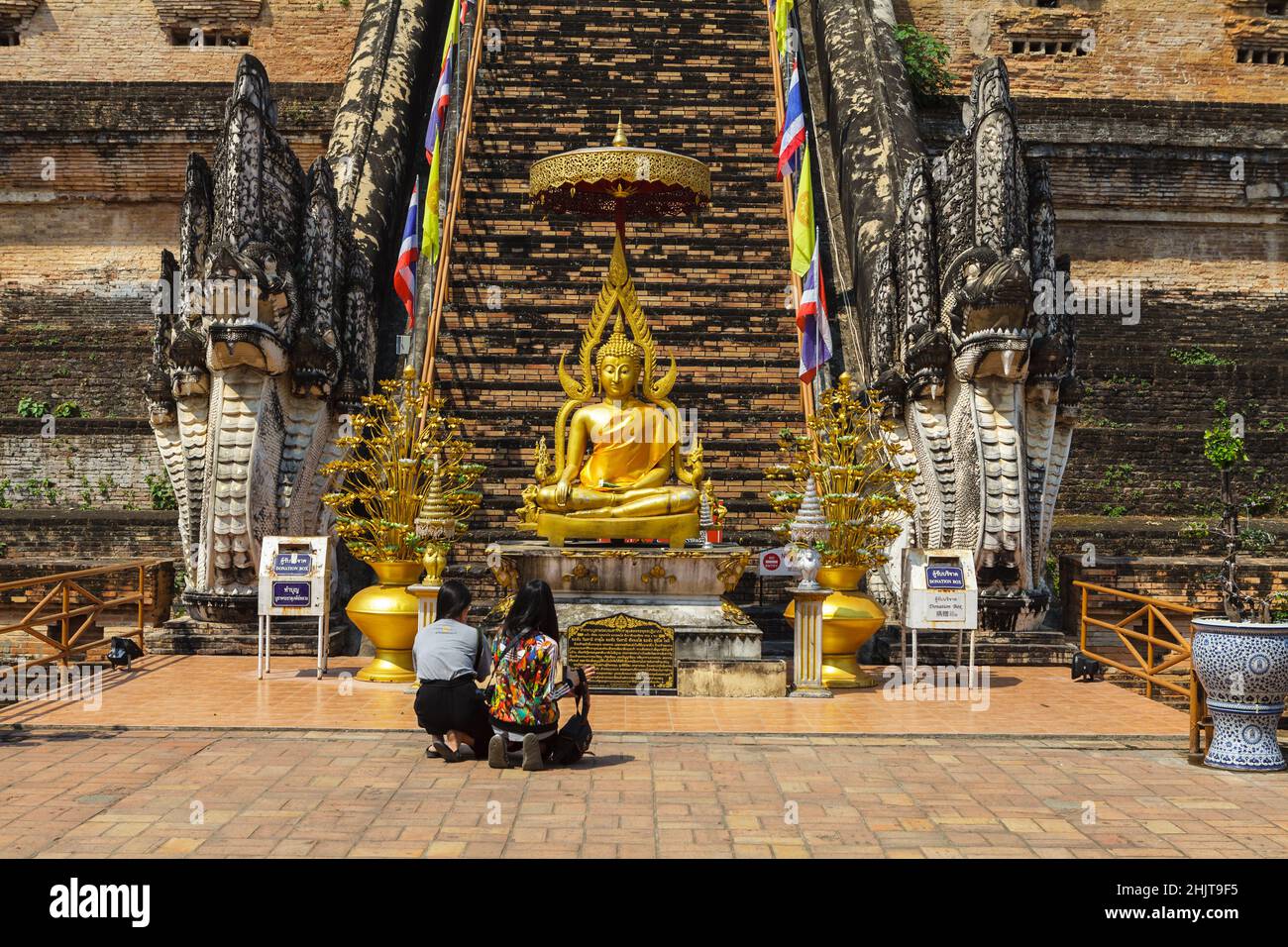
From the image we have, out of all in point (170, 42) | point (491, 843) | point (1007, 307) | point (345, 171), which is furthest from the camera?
point (170, 42)

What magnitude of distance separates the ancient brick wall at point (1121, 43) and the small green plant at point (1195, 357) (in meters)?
6.64

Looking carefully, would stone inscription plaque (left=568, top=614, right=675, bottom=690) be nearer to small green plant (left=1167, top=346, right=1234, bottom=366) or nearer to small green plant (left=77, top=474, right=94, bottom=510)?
small green plant (left=77, top=474, right=94, bottom=510)

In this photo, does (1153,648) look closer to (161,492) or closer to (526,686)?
(526,686)

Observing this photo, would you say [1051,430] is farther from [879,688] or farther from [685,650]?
[685,650]

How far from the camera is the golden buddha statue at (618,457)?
30.1ft

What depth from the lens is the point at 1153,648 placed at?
945 cm

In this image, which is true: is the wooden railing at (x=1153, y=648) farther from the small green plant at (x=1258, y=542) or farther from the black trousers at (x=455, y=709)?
the black trousers at (x=455, y=709)

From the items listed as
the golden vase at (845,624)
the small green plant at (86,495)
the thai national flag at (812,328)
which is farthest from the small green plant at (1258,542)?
the small green plant at (86,495)

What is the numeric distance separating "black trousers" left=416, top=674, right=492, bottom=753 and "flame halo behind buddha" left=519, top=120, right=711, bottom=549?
2.81m

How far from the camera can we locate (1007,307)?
9.88 metres

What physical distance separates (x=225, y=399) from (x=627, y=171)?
140 inches

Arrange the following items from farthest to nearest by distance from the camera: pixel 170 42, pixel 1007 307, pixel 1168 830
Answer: pixel 170 42, pixel 1007 307, pixel 1168 830

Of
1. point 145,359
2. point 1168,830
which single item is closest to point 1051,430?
point 1168,830

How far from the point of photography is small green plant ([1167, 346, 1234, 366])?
13.7 m
